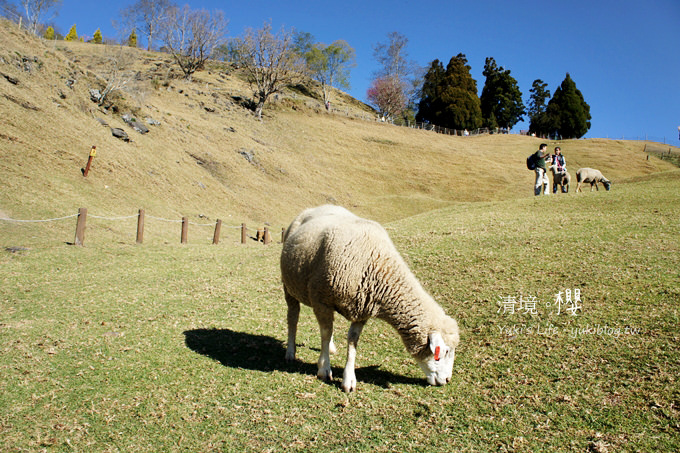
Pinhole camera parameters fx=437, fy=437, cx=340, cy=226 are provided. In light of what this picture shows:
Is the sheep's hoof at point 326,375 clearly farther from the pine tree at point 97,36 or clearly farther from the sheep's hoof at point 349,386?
the pine tree at point 97,36

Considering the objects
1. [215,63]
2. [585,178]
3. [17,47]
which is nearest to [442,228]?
[585,178]

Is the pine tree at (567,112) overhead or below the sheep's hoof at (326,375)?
overhead

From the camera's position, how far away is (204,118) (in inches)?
1871

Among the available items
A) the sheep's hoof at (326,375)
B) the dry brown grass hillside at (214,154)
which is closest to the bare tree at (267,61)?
the dry brown grass hillside at (214,154)

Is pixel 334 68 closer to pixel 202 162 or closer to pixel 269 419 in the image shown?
pixel 202 162

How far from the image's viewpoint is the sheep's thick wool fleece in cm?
609

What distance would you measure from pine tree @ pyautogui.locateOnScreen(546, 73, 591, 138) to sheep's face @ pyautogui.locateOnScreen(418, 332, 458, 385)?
88.1 meters

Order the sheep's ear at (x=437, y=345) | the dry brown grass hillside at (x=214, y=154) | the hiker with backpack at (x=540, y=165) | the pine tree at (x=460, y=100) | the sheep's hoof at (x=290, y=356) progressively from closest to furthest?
the sheep's ear at (x=437, y=345), the sheep's hoof at (x=290, y=356), the hiker with backpack at (x=540, y=165), the dry brown grass hillside at (x=214, y=154), the pine tree at (x=460, y=100)

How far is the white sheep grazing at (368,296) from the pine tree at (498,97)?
85.8 m

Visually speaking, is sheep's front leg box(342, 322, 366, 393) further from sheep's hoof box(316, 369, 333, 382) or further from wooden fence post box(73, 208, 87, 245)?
wooden fence post box(73, 208, 87, 245)

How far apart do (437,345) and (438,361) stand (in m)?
0.27

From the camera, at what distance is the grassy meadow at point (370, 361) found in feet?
16.4

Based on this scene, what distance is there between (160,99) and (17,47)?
706 inches

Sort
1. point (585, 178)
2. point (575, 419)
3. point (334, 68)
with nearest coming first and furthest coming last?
point (575, 419)
point (585, 178)
point (334, 68)
